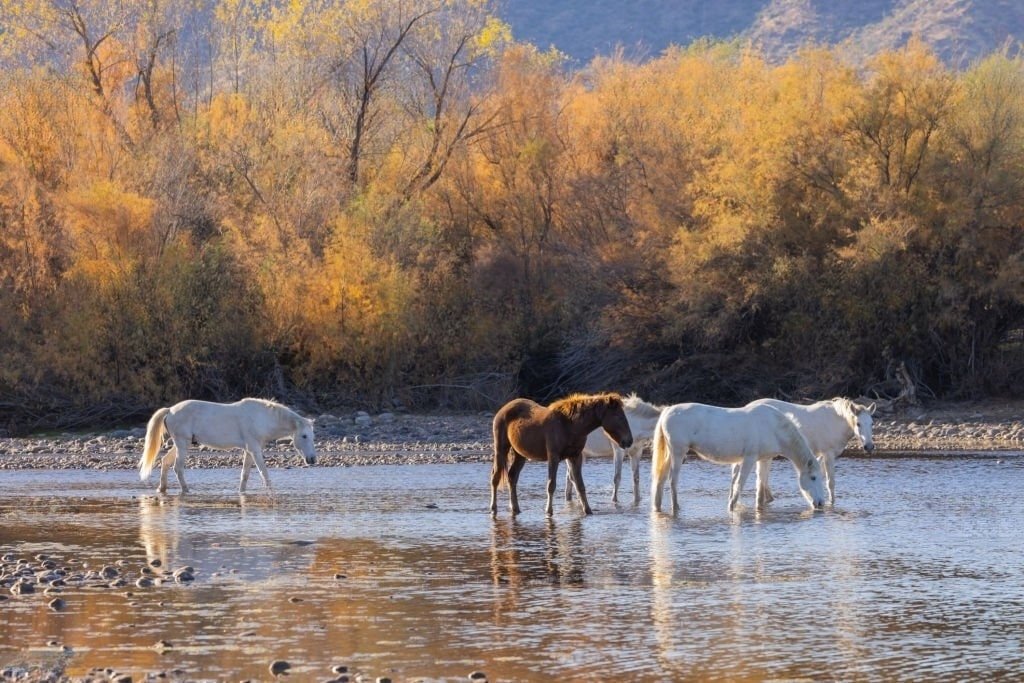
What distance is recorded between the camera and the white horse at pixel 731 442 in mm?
15422

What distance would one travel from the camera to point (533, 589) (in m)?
10.7

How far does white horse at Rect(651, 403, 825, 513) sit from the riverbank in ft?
26.4

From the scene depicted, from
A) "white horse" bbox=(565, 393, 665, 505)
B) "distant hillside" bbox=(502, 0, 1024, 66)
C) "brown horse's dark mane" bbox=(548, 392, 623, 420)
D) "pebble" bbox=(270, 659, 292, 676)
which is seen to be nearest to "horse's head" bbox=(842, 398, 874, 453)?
"white horse" bbox=(565, 393, 665, 505)

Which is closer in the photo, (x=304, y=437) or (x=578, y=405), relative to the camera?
(x=578, y=405)

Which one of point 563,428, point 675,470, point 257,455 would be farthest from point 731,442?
point 257,455

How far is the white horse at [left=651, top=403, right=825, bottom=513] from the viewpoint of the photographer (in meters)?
15.4

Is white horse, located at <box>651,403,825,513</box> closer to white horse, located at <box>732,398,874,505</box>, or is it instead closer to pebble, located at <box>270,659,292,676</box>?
white horse, located at <box>732,398,874,505</box>

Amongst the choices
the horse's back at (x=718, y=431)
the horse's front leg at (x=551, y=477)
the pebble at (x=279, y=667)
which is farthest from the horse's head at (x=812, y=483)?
the pebble at (x=279, y=667)

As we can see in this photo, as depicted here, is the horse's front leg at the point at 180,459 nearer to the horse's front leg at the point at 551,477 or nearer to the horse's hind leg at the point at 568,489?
the horse's hind leg at the point at 568,489

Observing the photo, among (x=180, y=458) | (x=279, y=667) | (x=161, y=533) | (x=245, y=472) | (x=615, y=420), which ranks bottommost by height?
(x=279, y=667)

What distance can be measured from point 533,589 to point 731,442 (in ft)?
17.3

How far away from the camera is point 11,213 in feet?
103

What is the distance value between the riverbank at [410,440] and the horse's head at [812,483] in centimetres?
850

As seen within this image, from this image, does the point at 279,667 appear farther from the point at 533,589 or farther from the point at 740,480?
the point at 740,480
